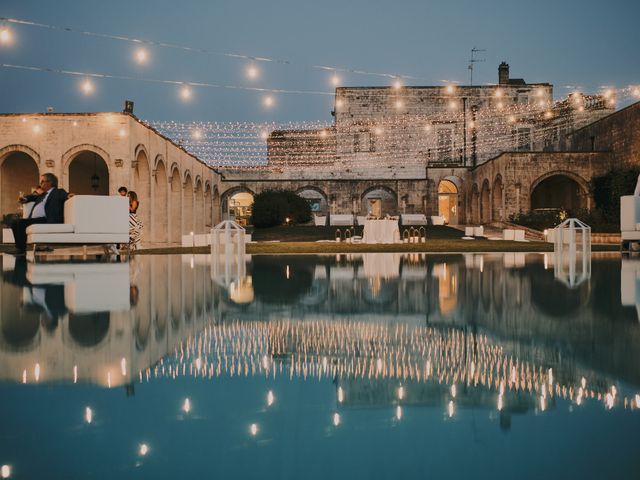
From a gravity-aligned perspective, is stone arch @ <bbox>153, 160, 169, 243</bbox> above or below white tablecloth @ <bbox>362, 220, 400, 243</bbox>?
above

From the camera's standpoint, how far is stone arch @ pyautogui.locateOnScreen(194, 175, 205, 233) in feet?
83.6

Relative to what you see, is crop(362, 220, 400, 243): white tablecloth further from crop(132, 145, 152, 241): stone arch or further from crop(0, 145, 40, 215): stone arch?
crop(0, 145, 40, 215): stone arch

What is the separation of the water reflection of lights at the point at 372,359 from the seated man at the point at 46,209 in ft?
26.0

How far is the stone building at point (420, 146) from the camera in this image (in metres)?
29.2

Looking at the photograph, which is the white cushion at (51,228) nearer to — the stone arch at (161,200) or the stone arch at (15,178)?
the stone arch at (15,178)

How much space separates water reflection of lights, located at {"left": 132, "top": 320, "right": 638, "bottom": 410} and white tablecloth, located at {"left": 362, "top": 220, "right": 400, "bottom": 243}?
13.2 metres

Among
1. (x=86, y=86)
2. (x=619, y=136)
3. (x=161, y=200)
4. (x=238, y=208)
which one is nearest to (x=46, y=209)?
(x=86, y=86)

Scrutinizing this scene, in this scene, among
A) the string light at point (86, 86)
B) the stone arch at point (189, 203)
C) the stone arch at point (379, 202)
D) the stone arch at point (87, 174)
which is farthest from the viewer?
the stone arch at point (379, 202)

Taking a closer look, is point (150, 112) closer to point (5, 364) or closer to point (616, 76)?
point (616, 76)

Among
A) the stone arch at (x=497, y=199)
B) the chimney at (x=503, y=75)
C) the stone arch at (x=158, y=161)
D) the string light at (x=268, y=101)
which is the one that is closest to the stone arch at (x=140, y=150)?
the stone arch at (x=158, y=161)

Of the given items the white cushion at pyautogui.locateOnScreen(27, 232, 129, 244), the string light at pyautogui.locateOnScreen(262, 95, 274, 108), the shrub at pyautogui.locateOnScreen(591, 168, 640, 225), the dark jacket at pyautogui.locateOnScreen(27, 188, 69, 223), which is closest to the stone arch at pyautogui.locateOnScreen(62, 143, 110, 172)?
the string light at pyautogui.locateOnScreen(262, 95, 274, 108)

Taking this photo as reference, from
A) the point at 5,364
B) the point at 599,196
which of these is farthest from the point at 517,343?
the point at 599,196

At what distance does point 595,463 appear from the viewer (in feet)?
3.14

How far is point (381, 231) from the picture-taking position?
50.8ft
